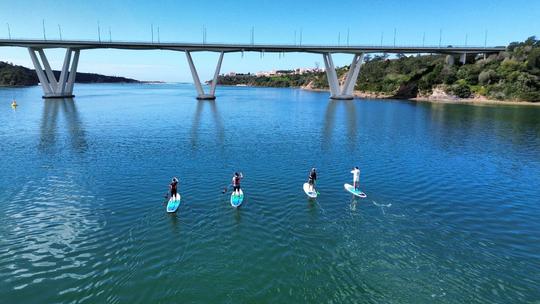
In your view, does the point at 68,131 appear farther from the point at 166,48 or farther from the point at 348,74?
the point at 348,74

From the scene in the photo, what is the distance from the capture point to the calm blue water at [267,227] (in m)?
11.8

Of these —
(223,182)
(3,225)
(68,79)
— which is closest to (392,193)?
(223,182)

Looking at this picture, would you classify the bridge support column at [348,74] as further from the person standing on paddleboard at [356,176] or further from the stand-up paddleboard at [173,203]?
the stand-up paddleboard at [173,203]

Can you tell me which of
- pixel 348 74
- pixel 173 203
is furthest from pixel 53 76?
pixel 173 203

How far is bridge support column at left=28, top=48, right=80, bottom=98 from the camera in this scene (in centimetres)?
9731

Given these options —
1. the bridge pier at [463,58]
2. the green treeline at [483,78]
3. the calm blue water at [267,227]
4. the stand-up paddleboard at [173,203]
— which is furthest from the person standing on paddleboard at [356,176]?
the bridge pier at [463,58]

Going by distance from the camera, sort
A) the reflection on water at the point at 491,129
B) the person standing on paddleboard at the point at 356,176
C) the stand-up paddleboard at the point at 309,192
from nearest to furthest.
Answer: the stand-up paddleboard at the point at 309,192
the person standing on paddleboard at the point at 356,176
the reflection on water at the point at 491,129

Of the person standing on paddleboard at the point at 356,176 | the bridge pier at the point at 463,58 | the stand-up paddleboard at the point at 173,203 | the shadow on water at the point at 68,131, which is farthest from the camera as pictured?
the bridge pier at the point at 463,58

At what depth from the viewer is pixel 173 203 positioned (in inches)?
725

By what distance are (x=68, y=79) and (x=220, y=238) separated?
11612 cm

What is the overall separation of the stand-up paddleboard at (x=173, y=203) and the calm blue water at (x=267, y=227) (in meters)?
0.59

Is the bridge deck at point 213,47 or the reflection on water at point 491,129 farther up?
the bridge deck at point 213,47

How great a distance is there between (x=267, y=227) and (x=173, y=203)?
222 inches

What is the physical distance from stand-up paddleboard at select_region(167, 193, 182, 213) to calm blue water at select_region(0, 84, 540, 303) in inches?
23.4
